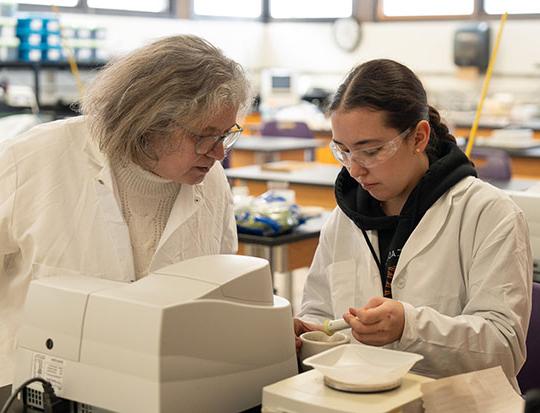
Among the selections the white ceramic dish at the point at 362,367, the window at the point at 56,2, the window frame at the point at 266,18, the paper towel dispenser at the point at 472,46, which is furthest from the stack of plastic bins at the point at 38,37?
the white ceramic dish at the point at 362,367

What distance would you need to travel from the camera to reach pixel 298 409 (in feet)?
3.98

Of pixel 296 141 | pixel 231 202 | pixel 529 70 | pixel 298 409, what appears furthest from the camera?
pixel 529 70

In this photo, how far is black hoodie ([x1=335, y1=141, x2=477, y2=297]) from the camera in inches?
70.2

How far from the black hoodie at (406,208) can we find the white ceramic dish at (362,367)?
1.55 ft

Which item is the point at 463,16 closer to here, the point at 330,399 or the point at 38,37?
the point at 38,37

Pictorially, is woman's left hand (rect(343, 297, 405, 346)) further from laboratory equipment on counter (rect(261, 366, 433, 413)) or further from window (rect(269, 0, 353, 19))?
window (rect(269, 0, 353, 19))

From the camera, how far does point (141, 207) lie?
1.83 metres

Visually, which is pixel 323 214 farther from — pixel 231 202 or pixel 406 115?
pixel 406 115

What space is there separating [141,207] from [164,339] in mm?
642

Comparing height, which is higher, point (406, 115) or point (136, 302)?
point (406, 115)

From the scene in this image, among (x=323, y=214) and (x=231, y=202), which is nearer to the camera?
(x=231, y=202)

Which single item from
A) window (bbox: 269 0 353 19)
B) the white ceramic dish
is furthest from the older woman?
window (bbox: 269 0 353 19)

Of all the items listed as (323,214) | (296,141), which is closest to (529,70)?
(296,141)

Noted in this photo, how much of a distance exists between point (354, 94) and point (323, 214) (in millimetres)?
2209
